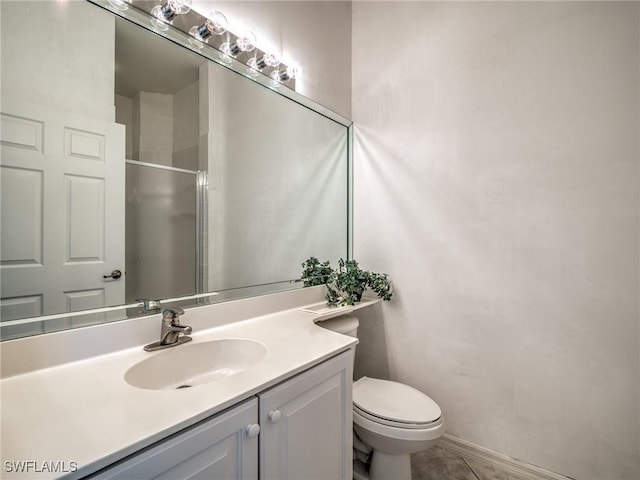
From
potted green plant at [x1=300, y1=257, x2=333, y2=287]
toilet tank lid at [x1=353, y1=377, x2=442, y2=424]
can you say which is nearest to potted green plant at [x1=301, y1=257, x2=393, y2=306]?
potted green plant at [x1=300, y1=257, x2=333, y2=287]

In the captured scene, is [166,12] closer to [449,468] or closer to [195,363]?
[195,363]

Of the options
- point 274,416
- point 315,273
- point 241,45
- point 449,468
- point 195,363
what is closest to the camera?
point 274,416

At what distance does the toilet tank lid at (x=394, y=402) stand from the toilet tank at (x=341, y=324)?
0.26m

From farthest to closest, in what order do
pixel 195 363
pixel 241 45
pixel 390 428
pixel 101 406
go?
pixel 241 45 < pixel 390 428 < pixel 195 363 < pixel 101 406

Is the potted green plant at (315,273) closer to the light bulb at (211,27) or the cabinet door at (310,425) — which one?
the cabinet door at (310,425)

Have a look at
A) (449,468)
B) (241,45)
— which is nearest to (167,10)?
(241,45)

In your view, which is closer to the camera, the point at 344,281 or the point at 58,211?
the point at 58,211

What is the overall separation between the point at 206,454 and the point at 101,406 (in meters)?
0.25

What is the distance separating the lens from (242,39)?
136 cm

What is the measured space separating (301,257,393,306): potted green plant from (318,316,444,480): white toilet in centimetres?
46

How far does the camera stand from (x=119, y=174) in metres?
1.04

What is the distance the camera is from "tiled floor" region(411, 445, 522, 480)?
4.63ft

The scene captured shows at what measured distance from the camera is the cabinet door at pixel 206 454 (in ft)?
1.83

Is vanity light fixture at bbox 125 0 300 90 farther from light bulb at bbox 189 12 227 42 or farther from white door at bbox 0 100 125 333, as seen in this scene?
white door at bbox 0 100 125 333
